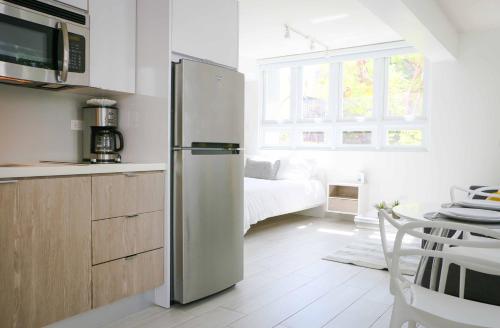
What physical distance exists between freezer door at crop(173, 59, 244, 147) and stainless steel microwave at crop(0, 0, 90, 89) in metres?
0.58

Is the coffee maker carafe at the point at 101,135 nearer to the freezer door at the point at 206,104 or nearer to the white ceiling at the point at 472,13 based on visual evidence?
the freezer door at the point at 206,104

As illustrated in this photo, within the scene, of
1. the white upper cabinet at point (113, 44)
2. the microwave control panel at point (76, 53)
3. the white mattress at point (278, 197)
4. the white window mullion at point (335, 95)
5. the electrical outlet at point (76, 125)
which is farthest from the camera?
the white window mullion at point (335, 95)

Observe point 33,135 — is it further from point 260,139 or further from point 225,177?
point 260,139

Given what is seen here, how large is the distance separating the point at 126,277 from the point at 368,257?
2.38m

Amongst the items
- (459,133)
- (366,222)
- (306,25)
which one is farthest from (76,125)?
(459,133)

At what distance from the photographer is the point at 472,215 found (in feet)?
6.16

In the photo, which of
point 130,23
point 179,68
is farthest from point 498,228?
point 130,23

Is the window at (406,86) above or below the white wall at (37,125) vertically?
above

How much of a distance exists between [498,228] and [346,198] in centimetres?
402

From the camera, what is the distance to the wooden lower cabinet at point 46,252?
1.77m

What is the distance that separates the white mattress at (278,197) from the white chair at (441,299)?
2906 mm

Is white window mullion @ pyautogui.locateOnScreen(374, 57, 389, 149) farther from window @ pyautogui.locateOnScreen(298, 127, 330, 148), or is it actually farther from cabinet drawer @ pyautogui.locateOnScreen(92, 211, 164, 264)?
cabinet drawer @ pyautogui.locateOnScreen(92, 211, 164, 264)

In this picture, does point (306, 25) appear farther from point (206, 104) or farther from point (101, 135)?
point (101, 135)

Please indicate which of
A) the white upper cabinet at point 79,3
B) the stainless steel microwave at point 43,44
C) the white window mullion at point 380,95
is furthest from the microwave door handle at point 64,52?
the white window mullion at point 380,95
